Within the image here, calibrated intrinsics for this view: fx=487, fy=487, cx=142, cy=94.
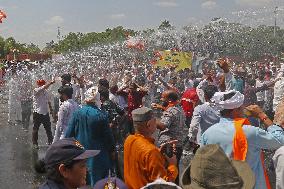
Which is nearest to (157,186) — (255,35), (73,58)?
(73,58)

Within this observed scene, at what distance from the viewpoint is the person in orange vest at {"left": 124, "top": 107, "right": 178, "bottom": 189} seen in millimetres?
3908

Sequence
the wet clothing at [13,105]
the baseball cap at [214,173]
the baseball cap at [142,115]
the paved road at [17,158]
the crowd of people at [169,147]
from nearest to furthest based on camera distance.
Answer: the baseball cap at [214,173], the crowd of people at [169,147], the baseball cap at [142,115], the paved road at [17,158], the wet clothing at [13,105]

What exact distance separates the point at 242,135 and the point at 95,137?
239cm

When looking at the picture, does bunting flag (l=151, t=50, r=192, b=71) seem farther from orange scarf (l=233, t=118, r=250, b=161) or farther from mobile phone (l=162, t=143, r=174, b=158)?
orange scarf (l=233, t=118, r=250, b=161)

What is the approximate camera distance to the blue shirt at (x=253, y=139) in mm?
3785

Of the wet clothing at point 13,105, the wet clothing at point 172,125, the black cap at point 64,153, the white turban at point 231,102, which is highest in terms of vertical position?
the white turban at point 231,102

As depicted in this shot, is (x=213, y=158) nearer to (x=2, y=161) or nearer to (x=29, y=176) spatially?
(x=29, y=176)

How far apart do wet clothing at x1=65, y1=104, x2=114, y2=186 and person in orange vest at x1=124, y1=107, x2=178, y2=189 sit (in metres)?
1.57

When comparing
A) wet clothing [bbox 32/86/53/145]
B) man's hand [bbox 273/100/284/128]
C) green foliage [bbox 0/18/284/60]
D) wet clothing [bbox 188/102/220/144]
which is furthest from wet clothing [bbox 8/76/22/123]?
green foliage [bbox 0/18/284/60]

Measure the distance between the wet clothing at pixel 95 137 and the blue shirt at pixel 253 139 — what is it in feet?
6.67

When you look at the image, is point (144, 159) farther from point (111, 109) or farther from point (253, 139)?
point (111, 109)

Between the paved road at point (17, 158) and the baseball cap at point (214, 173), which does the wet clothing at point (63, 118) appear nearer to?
the paved road at point (17, 158)

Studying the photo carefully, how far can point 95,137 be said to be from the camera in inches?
228

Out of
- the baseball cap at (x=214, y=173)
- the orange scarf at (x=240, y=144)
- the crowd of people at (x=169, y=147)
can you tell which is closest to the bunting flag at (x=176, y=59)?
the crowd of people at (x=169, y=147)
